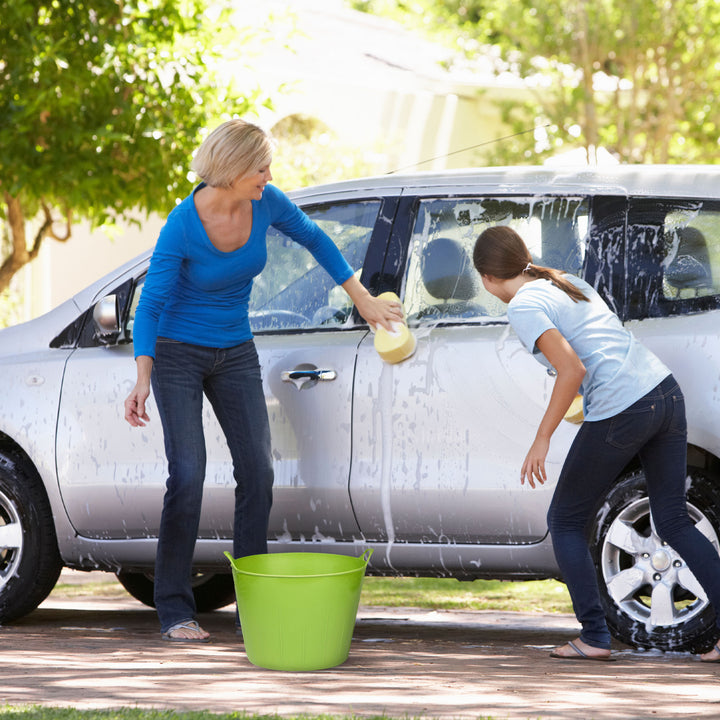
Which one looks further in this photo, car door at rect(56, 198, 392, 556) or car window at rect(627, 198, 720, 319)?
car door at rect(56, 198, 392, 556)

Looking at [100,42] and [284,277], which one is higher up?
[100,42]

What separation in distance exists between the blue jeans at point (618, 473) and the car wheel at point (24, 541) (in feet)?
7.09

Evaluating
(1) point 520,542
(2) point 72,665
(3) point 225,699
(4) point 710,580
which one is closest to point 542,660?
(1) point 520,542

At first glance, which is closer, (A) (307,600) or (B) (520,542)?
(A) (307,600)

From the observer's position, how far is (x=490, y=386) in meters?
4.62

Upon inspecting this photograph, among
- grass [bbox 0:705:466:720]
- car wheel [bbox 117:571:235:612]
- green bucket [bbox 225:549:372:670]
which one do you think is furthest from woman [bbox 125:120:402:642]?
car wheel [bbox 117:571:235:612]

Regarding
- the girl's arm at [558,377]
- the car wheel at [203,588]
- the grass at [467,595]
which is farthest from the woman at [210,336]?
the grass at [467,595]

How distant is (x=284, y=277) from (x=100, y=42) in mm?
3379

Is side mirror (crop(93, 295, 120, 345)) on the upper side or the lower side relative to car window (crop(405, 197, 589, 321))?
lower

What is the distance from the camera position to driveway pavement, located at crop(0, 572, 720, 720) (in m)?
3.65

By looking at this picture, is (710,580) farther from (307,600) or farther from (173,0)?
(173,0)

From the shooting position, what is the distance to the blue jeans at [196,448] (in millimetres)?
4727

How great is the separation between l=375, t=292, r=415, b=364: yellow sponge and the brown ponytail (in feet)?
1.55

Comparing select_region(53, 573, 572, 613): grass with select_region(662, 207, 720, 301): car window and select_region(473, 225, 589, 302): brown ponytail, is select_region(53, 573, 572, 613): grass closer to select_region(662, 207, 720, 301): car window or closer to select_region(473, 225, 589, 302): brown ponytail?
select_region(662, 207, 720, 301): car window
